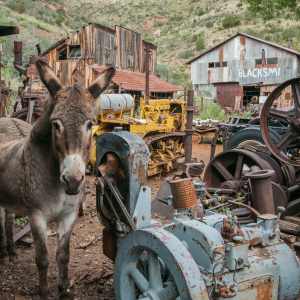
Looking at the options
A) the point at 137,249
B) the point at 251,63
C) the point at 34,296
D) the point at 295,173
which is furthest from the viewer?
the point at 251,63

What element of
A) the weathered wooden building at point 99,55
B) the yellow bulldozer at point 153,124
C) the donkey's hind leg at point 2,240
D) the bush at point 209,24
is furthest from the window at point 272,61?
the bush at point 209,24

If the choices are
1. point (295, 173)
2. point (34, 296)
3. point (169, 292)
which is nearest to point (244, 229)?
Answer: point (169, 292)

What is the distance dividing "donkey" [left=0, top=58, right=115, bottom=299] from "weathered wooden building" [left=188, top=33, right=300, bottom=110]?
2638 centimetres

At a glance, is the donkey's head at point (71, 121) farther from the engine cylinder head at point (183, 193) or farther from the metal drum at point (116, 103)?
Result: the metal drum at point (116, 103)

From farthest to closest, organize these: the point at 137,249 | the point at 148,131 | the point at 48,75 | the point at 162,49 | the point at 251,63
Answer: the point at 162,49, the point at 251,63, the point at 148,131, the point at 48,75, the point at 137,249

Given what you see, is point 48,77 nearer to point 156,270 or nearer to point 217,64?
point 156,270

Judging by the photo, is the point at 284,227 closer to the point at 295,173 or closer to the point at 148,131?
the point at 295,173

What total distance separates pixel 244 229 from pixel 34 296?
2189 millimetres

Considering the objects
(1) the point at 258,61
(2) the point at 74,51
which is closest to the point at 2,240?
(2) the point at 74,51

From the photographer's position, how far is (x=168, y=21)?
7094 cm

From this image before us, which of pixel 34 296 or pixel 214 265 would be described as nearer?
pixel 214 265

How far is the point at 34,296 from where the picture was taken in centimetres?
463

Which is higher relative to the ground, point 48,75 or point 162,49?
point 162,49

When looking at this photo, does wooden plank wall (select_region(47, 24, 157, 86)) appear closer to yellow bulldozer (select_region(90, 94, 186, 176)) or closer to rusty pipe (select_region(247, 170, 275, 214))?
yellow bulldozer (select_region(90, 94, 186, 176))
